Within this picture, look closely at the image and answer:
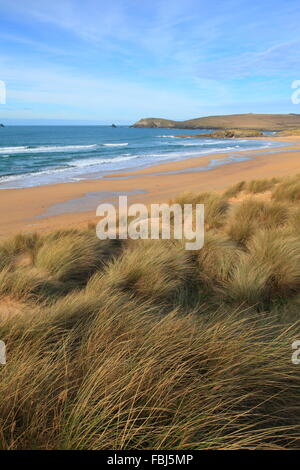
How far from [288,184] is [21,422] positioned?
1043 centimetres

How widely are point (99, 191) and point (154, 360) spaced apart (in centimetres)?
1272

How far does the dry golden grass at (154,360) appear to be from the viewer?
1576 mm

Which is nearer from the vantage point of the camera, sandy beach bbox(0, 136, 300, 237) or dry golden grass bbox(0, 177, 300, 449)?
dry golden grass bbox(0, 177, 300, 449)

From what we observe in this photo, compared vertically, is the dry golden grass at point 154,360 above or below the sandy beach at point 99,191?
below

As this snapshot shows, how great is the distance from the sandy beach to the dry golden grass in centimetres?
516

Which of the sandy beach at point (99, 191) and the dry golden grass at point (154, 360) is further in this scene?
the sandy beach at point (99, 191)

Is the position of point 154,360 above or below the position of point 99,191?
below

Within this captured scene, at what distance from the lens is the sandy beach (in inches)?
368

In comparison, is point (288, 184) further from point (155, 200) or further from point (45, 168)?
point (45, 168)

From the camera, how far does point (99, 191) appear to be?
14.1m

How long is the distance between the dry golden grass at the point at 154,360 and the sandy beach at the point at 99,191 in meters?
5.16

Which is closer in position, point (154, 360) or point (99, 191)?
point (154, 360)

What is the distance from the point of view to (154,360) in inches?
75.0

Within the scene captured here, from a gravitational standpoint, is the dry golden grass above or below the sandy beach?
below
